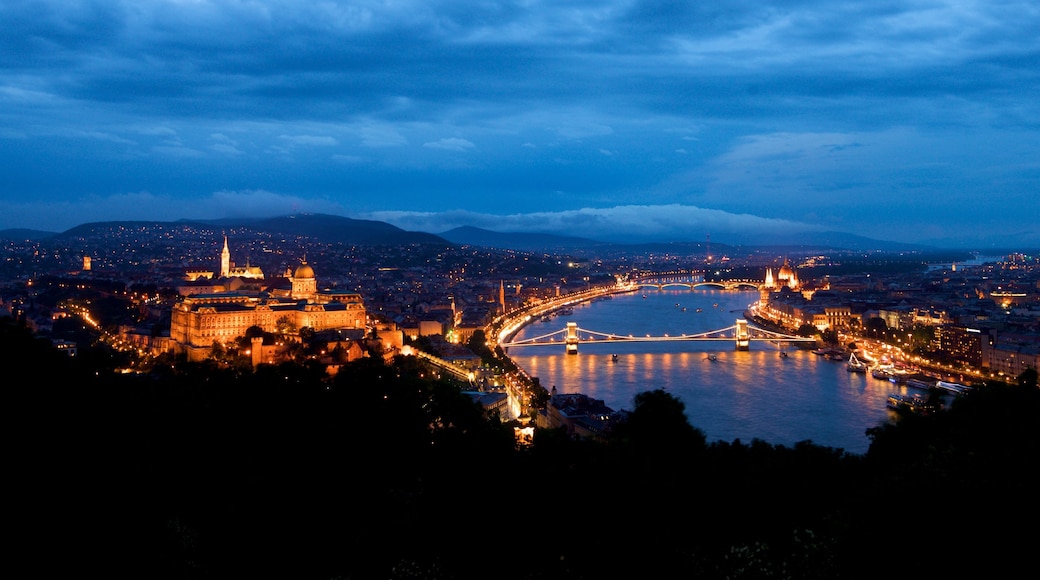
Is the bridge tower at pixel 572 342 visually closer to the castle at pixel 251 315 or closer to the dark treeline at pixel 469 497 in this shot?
the castle at pixel 251 315

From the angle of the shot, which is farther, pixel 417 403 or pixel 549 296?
pixel 549 296

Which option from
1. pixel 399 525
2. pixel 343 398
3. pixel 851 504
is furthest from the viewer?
pixel 343 398

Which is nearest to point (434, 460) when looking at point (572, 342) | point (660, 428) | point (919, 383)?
point (660, 428)

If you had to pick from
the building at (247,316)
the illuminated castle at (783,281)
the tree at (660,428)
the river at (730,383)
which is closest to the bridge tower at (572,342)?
the river at (730,383)

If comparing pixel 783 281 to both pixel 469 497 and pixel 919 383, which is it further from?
pixel 469 497

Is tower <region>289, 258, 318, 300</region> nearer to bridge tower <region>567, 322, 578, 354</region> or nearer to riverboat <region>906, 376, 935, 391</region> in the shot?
bridge tower <region>567, 322, 578, 354</region>

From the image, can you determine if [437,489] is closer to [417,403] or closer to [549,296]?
[417,403]

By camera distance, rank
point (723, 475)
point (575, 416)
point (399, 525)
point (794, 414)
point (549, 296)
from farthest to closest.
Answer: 1. point (549, 296)
2. point (794, 414)
3. point (575, 416)
4. point (723, 475)
5. point (399, 525)

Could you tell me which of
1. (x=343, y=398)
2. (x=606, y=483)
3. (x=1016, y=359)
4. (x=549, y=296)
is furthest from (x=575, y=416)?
(x=549, y=296)
